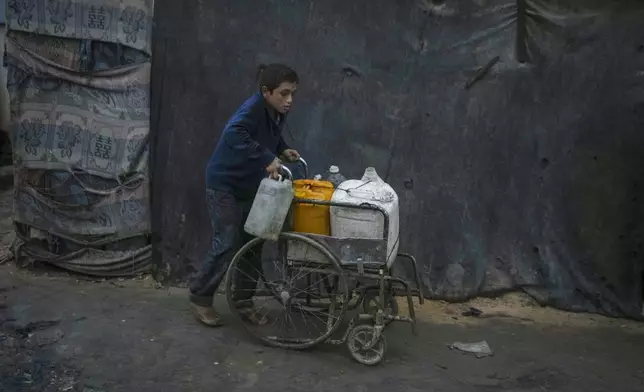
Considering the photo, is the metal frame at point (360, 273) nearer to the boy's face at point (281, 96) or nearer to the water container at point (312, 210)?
the water container at point (312, 210)

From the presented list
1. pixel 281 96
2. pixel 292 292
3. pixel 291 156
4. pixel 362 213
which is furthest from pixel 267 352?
pixel 281 96

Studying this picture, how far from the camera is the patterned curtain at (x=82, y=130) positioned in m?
6.16

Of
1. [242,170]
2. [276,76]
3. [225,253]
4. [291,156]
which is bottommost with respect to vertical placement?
[225,253]

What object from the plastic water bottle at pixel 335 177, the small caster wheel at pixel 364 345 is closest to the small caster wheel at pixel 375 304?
the small caster wheel at pixel 364 345

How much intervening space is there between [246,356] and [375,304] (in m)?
0.95

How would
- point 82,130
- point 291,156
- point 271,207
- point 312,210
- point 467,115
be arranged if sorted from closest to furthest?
point 271,207
point 312,210
point 291,156
point 467,115
point 82,130

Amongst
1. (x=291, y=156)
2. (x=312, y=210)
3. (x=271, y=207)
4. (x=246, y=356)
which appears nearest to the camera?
(x=271, y=207)

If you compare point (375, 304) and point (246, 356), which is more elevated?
point (375, 304)

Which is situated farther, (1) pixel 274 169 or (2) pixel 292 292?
(2) pixel 292 292

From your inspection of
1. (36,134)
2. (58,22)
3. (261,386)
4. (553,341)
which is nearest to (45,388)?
(261,386)

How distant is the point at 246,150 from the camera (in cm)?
494

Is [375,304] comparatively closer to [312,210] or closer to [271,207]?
[312,210]

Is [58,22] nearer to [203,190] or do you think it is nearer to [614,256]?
[203,190]

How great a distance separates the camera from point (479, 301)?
241 inches
